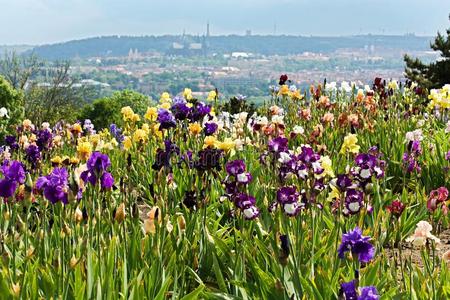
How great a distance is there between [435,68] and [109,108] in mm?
12909

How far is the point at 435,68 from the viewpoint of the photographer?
23.8 meters

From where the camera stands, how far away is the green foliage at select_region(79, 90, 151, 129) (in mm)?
21941

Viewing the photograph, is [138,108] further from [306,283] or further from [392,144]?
[306,283]

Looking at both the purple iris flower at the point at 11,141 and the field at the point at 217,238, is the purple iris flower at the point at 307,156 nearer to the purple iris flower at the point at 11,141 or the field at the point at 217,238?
the field at the point at 217,238

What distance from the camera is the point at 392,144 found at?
21.9 ft

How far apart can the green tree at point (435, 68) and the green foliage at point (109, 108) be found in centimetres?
1084

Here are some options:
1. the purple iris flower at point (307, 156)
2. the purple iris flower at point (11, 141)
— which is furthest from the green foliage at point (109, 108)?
the purple iris flower at point (307, 156)

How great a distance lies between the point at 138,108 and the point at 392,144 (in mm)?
17761

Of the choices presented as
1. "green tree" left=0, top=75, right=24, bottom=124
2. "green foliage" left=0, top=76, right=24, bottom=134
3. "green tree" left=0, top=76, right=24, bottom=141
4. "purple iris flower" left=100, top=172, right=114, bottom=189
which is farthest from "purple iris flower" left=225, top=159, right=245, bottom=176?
"green tree" left=0, top=75, right=24, bottom=124

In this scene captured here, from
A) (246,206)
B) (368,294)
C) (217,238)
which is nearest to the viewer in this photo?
(368,294)

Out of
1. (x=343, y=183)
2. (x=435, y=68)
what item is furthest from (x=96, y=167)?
(x=435, y=68)

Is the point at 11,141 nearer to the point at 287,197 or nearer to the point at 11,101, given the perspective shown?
the point at 287,197

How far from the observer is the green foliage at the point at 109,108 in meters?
21.9

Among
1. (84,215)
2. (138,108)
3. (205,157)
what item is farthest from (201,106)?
(138,108)
